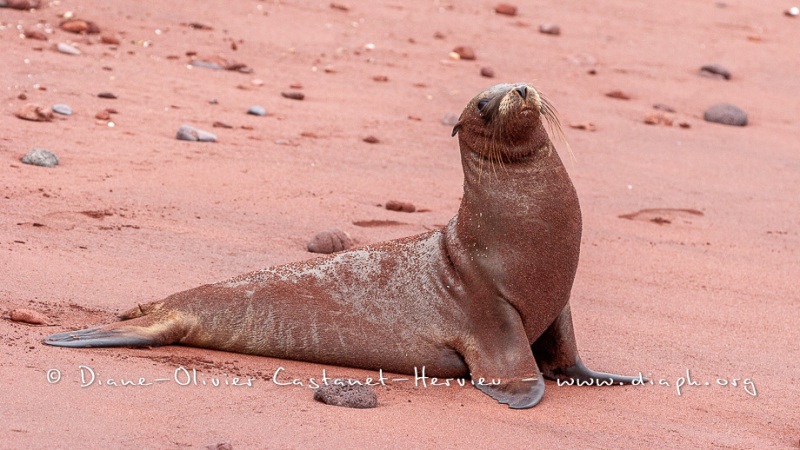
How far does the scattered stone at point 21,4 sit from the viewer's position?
10.9 meters

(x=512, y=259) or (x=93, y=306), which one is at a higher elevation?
(x=512, y=259)

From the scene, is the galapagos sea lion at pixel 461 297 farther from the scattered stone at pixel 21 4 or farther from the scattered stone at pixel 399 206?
the scattered stone at pixel 21 4

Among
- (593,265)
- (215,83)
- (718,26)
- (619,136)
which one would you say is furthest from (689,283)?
(718,26)

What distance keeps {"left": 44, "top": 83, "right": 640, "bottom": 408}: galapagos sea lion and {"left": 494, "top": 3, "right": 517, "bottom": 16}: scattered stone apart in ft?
28.3

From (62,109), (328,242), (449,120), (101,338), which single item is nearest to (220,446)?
(101,338)

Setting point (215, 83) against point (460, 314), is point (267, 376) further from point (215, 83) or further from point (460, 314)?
point (215, 83)

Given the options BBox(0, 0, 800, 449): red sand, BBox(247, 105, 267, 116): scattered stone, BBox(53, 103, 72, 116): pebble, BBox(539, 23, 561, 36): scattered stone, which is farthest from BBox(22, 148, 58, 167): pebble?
BBox(539, 23, 561, 36): scattered stone

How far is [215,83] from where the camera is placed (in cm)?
1002

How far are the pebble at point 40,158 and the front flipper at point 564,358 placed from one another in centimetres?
351

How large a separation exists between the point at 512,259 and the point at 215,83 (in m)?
5.62

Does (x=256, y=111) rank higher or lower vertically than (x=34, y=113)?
lower

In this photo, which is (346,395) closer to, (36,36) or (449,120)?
(449,120)

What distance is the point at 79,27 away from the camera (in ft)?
35.1

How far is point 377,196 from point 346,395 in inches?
143
